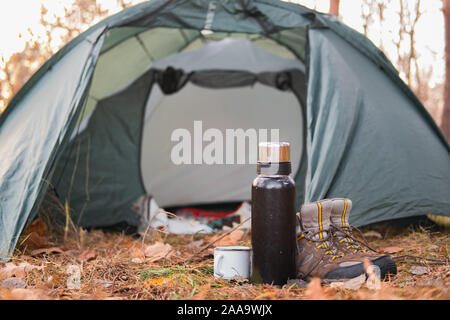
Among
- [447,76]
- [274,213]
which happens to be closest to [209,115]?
[447,76]

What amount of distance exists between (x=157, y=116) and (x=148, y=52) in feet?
1.90

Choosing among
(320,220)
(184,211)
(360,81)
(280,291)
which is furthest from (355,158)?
(184,211)

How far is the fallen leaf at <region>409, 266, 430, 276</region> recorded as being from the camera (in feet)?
5.47

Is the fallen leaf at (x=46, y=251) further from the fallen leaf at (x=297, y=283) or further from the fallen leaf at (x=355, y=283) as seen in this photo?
the fallen leaf at (x=355, y=283)

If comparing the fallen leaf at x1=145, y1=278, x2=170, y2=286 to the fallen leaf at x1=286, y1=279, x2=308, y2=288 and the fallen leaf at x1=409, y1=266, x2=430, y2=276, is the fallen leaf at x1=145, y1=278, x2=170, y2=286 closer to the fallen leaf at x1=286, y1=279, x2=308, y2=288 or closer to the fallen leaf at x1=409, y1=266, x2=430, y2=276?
the fallen leaf at x1=286, y1=279, x2=308, y2=288

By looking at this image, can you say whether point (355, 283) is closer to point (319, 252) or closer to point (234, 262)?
point (319, 252)

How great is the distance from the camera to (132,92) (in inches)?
143

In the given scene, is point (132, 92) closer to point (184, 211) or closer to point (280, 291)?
point (184, 211)

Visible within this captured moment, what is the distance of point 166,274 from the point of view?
5.60 feet

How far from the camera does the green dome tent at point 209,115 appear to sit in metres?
2.28

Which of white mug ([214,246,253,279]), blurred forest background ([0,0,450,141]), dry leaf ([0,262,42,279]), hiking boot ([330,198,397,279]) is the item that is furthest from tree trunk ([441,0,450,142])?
dry leaf ([0,262,42,279])

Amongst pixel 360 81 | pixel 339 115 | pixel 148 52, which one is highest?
pixel 148 52

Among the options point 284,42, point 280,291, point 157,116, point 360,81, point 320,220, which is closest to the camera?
A: point 280,291

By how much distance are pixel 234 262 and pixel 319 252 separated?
312 mm
